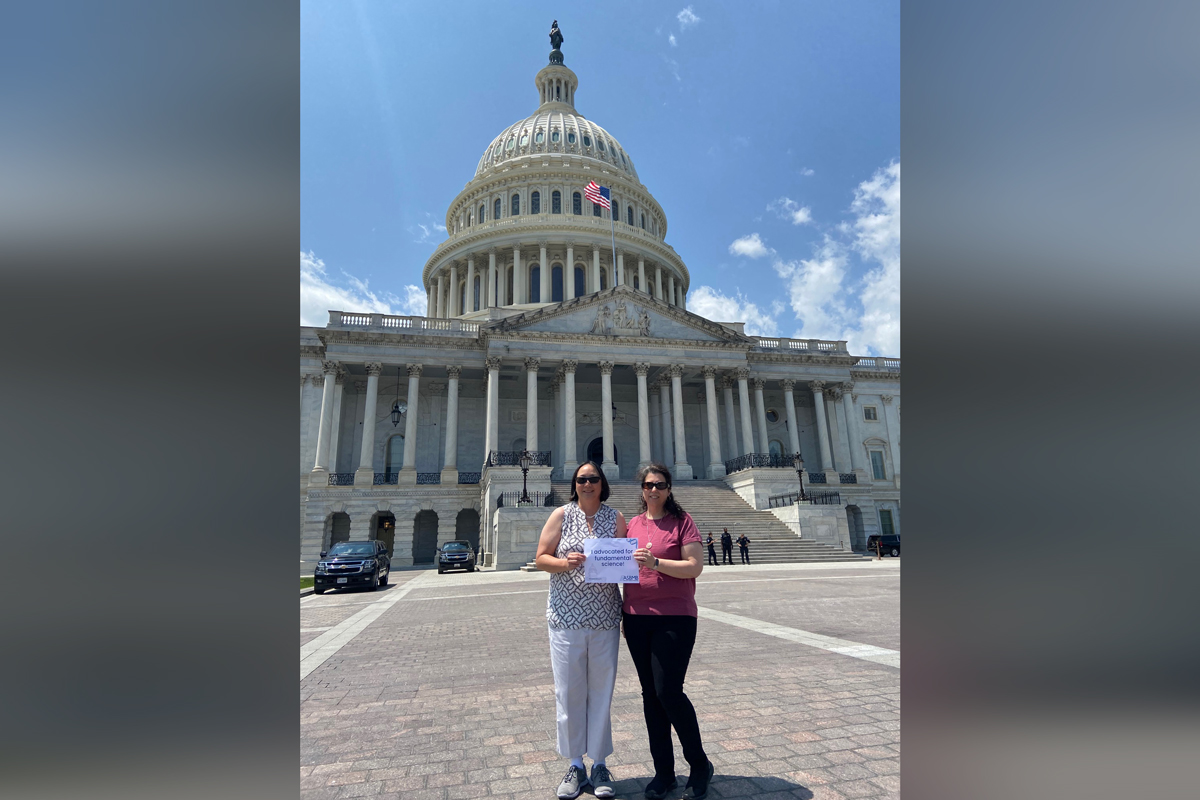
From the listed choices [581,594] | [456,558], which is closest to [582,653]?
[581,594]

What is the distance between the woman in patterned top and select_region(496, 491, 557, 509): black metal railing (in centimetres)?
2649

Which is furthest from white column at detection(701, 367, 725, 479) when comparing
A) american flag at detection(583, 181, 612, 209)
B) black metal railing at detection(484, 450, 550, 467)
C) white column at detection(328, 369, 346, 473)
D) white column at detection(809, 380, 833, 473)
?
white column at detection(328, 369, 346, 473)

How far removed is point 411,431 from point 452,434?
2.46 m

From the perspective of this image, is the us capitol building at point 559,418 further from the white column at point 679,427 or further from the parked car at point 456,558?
the parked car at point 456,558

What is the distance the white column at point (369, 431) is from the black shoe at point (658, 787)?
3563 centimetres

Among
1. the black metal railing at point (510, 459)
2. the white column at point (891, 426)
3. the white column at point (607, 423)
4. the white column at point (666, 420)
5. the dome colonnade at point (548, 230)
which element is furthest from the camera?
the dome colonnade at point (548, 230)

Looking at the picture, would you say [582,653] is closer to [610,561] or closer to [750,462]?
[610,561]

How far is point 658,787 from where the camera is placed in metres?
3.90

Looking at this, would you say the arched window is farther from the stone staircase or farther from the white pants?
the white pants

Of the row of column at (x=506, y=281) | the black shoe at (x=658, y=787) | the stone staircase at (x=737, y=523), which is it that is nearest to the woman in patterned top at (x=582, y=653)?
the black shoe at (x=658, y=787)

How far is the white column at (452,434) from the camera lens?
37.7 meters

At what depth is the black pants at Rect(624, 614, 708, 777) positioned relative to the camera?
12.7 ft
